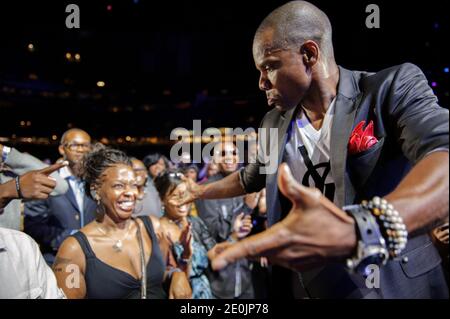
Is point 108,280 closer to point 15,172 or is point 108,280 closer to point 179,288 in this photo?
point 179,288

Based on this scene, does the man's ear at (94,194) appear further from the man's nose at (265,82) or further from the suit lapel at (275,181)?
the man's nose at (265,82)

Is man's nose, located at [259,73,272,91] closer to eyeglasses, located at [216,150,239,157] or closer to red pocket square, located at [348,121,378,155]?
red pocket square, located at [348,121,378,155]

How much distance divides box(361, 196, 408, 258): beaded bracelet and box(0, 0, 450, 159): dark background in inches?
214

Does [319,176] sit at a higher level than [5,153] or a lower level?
lower

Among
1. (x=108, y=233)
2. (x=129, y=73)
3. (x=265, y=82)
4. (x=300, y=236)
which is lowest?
(x=108, y=233)

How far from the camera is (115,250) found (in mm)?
2799

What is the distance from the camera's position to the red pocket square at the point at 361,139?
153cm

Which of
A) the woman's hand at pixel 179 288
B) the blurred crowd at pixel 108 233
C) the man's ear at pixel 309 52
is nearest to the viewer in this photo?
the man's ear at pixel 309 52

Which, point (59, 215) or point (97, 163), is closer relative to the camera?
point (97, 163)

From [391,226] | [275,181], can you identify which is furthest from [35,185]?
[391,226]

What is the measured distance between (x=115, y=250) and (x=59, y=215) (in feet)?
6.45

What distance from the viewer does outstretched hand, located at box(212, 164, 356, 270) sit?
0.87 m

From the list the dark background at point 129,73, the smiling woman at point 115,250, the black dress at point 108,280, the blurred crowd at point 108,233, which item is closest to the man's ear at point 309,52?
the blurred crowd at point 108,233
